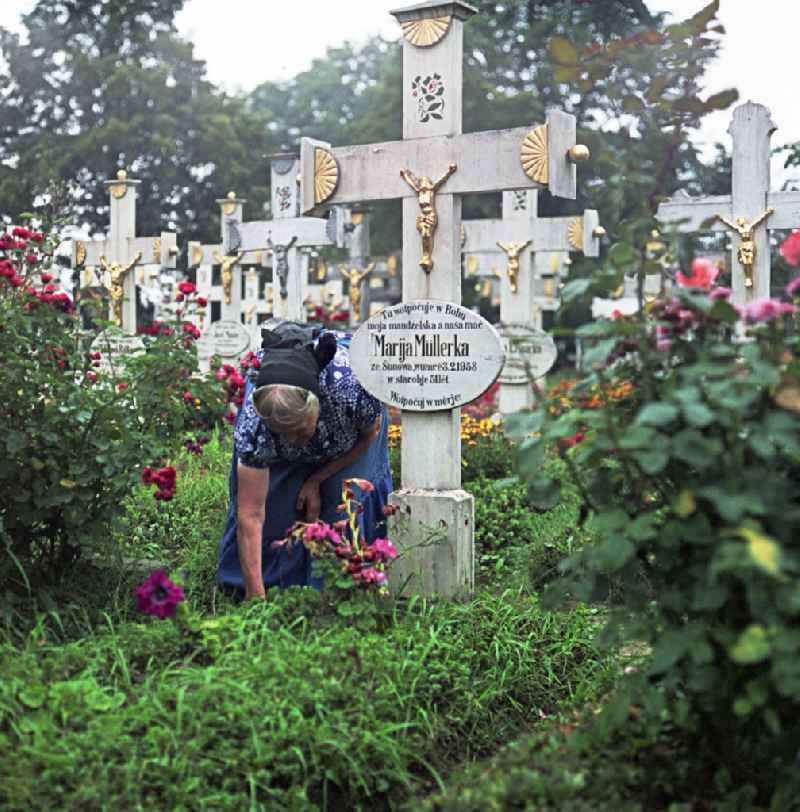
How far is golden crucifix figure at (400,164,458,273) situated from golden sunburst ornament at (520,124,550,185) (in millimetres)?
376

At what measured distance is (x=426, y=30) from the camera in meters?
5.48

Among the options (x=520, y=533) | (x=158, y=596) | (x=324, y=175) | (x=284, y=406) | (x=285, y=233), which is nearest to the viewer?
(x=158, y=596)

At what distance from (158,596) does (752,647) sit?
187 cm

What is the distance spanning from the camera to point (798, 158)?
10992 millimetres

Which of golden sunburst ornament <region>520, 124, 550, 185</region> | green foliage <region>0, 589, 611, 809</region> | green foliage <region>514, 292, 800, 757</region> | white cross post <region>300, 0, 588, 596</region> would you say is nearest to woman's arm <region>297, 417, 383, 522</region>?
white cross post <region>300, 0, 588, 596</region>

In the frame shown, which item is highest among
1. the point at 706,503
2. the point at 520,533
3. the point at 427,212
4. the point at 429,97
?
the point at 429,97

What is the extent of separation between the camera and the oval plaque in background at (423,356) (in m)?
5.15

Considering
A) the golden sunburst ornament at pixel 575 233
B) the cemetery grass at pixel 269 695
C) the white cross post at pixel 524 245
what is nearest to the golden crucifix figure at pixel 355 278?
the white cross post at pixel 524 245

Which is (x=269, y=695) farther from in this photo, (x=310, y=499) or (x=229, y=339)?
(x=229, y=339)

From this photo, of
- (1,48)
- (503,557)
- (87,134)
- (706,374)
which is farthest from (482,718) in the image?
(1,48)

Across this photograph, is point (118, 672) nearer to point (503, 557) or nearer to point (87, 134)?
point (503, 557)

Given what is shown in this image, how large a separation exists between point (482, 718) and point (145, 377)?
1983 mm

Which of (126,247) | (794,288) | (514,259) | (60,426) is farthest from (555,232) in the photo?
(794,288)

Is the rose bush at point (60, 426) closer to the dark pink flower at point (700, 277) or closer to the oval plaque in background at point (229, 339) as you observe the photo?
the dark pink flower at point (700, 277)
